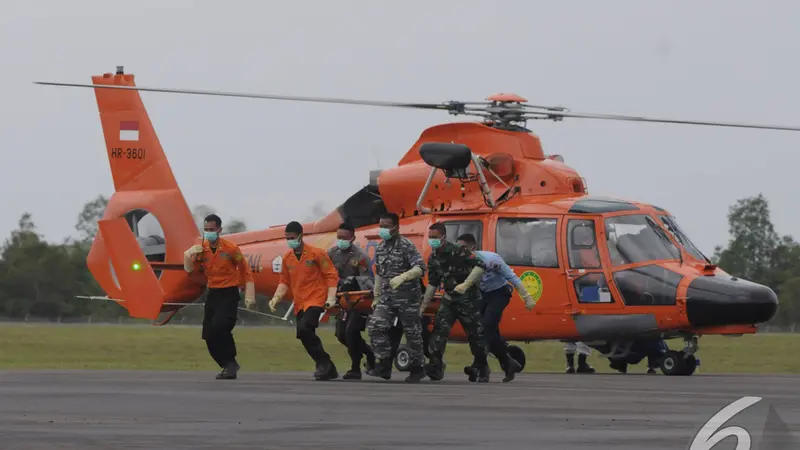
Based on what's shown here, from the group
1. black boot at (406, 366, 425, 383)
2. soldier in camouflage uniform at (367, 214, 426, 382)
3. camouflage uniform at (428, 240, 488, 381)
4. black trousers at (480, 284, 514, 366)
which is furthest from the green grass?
camouflage uniform at (428, 240, 488, 381)

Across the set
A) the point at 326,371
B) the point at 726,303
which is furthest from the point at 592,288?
the point at 326,371

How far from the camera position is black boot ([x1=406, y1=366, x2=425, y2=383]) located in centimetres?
1881

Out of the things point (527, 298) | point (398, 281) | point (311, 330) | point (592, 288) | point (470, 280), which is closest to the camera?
point (398, 281)

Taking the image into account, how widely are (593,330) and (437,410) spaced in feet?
29.4

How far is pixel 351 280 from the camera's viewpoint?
19953mm

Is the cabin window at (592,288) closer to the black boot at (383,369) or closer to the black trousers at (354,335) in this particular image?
the black trousers at (354,335)

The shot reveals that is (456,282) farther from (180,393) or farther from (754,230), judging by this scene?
(754,230)

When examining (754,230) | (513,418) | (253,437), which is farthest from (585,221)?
(754,230)

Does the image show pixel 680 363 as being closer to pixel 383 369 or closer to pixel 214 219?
pixel 383 369

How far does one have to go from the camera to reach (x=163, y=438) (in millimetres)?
10539

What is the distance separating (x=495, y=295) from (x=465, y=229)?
304 centimetres

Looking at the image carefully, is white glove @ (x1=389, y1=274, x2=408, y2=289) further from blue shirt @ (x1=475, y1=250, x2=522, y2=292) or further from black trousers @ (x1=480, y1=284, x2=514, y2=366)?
black trousers @ (x1=480, y1=284, x2=514, y2=366)

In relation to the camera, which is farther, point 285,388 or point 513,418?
point 285,388

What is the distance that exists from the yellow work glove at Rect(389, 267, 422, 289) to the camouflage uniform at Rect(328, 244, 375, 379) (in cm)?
112
